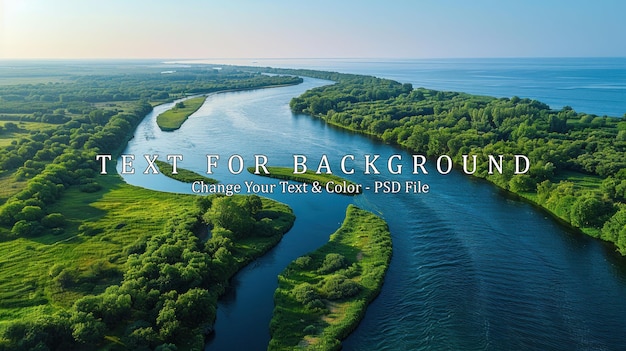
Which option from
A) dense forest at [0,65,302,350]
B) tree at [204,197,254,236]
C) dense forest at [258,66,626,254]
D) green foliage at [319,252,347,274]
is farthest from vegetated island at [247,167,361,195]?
dense forest at [258,66,626,254]

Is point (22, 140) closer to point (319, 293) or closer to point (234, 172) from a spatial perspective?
point (234, 172)

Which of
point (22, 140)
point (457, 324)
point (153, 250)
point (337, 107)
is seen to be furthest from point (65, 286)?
point (337, 107)

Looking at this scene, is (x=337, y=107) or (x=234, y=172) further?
(x=337, y=107)

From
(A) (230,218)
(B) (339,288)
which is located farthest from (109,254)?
(B) (339,288)

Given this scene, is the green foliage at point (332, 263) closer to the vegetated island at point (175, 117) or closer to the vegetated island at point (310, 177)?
the vegetated island at point (310, 177)

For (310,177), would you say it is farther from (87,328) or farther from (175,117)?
(175,117)

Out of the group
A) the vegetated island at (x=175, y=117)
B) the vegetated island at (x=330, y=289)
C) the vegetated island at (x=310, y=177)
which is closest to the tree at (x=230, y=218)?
the vegetated island at (x=330, y=289)

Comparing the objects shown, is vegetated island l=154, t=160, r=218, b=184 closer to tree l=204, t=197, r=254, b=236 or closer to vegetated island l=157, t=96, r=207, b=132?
tree l=204, t=197, r=254, b=236
